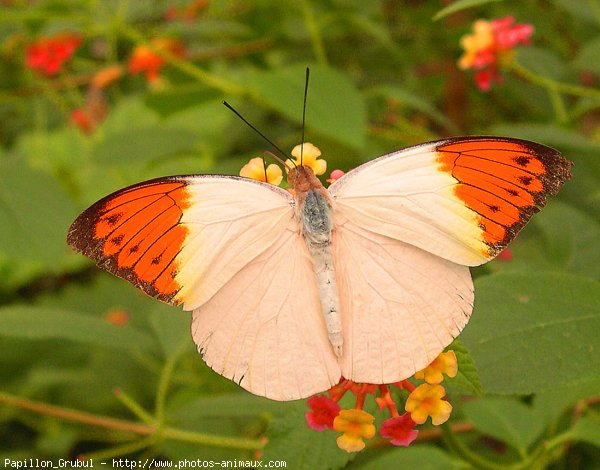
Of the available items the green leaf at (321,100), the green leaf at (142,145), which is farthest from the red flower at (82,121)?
the green leaf at (321,100)

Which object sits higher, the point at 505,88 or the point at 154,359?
the point at 505,88

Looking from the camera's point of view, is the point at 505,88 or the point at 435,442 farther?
the point at 505,88

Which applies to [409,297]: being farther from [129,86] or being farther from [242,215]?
[129,86]

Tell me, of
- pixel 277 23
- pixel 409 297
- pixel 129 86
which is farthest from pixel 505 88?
pixel 129 86

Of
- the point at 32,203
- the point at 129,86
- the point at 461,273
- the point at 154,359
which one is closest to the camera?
the point at 461,273

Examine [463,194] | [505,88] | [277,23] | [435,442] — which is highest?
[463,194]

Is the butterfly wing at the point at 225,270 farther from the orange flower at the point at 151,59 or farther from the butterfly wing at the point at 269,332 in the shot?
the orange flower at the point at 151,59

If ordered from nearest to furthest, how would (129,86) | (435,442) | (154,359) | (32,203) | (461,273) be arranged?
(461,273) < (435,442) < (32,203) < (154,359) < (129,86)
